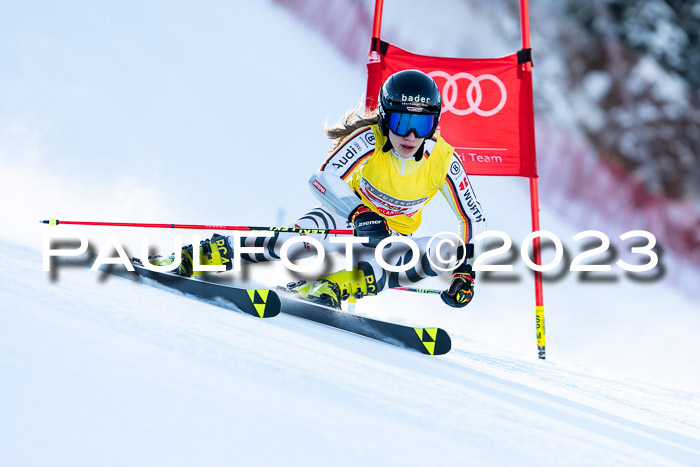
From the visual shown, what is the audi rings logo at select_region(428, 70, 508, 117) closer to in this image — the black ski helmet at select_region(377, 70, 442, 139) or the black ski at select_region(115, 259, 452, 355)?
the black ski helmet at select_region(377, 70, 442, 139)

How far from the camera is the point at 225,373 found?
122 centimetres

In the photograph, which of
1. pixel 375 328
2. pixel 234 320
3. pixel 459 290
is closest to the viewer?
pixel 234 320

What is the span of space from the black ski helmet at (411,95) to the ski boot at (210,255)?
975mm

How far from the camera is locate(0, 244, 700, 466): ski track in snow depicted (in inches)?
33.3

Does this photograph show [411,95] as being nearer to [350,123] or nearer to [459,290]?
[350,123]

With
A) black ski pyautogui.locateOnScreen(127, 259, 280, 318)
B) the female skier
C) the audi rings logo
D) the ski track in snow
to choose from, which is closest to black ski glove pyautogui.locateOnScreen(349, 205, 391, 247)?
the female skier

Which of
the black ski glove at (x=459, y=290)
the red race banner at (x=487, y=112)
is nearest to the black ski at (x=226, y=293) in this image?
the black ski glove at (x=459, y=290)

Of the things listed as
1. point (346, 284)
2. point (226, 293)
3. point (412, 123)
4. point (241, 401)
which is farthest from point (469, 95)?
point (241, 401)

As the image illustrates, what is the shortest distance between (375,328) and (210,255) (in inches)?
35.5

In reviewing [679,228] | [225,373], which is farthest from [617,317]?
[225,373]

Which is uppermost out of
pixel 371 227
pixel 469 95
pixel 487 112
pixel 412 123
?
pixel 469 95

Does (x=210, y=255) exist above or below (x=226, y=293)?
above

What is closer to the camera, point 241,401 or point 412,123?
point 241,401

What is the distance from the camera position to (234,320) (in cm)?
212
